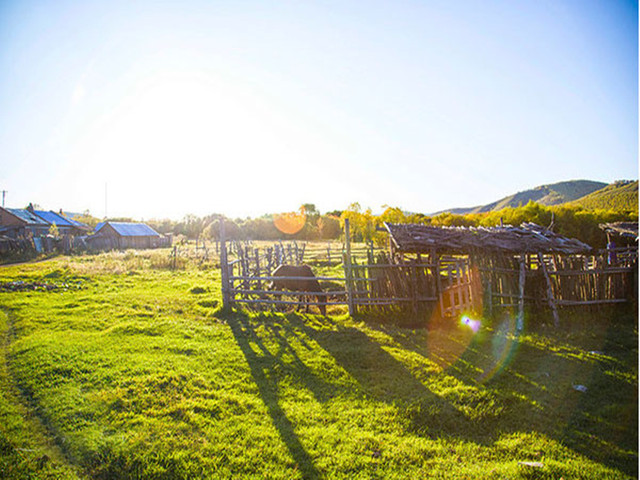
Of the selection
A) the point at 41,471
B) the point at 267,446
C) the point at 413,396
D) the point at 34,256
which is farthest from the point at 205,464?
the point at 34,256

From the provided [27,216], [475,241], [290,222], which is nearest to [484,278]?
[475,241]

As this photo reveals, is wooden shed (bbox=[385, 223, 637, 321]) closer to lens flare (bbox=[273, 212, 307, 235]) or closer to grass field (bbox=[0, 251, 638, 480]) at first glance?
grass field (bbox=[0, 251, 638, 480])

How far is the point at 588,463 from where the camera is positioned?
12.0 ft

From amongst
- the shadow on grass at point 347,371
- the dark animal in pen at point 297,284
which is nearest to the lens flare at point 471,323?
the shadow on grass at point 347,371

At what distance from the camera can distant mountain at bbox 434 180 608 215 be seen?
309 feet

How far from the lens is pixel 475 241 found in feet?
30.9

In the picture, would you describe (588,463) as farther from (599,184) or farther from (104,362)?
(599,184)

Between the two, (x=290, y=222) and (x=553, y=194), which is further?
(x=553, y=194)

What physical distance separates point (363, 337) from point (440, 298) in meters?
2.92

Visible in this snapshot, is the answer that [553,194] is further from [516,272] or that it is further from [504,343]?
[504,343]

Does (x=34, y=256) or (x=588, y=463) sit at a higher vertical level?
(x=34, y=256)

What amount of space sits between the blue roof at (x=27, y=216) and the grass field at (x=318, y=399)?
4128 cm

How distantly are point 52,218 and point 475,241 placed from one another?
55.7 meters

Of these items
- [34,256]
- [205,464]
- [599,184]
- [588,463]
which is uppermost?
[599,184]
